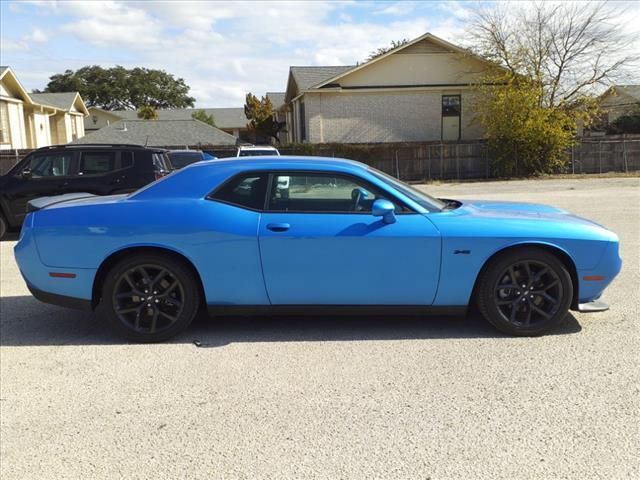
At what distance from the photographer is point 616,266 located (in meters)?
4.56

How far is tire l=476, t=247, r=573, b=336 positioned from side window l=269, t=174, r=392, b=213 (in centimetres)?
116

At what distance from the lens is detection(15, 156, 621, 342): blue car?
14.6 feet

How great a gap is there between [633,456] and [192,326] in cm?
354

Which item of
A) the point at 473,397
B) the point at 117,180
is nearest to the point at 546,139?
the point at 117,180

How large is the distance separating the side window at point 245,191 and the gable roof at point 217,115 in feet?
221

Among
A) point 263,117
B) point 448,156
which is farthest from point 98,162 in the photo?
point 263,117

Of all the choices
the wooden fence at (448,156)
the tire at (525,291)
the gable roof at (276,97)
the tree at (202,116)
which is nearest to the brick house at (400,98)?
the wooden fence at (448,156)

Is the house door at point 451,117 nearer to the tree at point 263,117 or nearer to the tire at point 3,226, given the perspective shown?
the tree at point 263,117

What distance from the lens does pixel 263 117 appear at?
5244cm

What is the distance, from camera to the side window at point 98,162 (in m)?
10.4

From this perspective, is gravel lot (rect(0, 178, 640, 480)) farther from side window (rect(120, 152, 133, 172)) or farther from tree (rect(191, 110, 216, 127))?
tree (rect(191, 110, 216, 127))

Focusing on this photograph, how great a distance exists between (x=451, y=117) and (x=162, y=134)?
19.8 m

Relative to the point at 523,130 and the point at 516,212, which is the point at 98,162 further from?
the point at 523,130

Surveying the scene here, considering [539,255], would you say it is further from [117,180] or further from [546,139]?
[546,139]
